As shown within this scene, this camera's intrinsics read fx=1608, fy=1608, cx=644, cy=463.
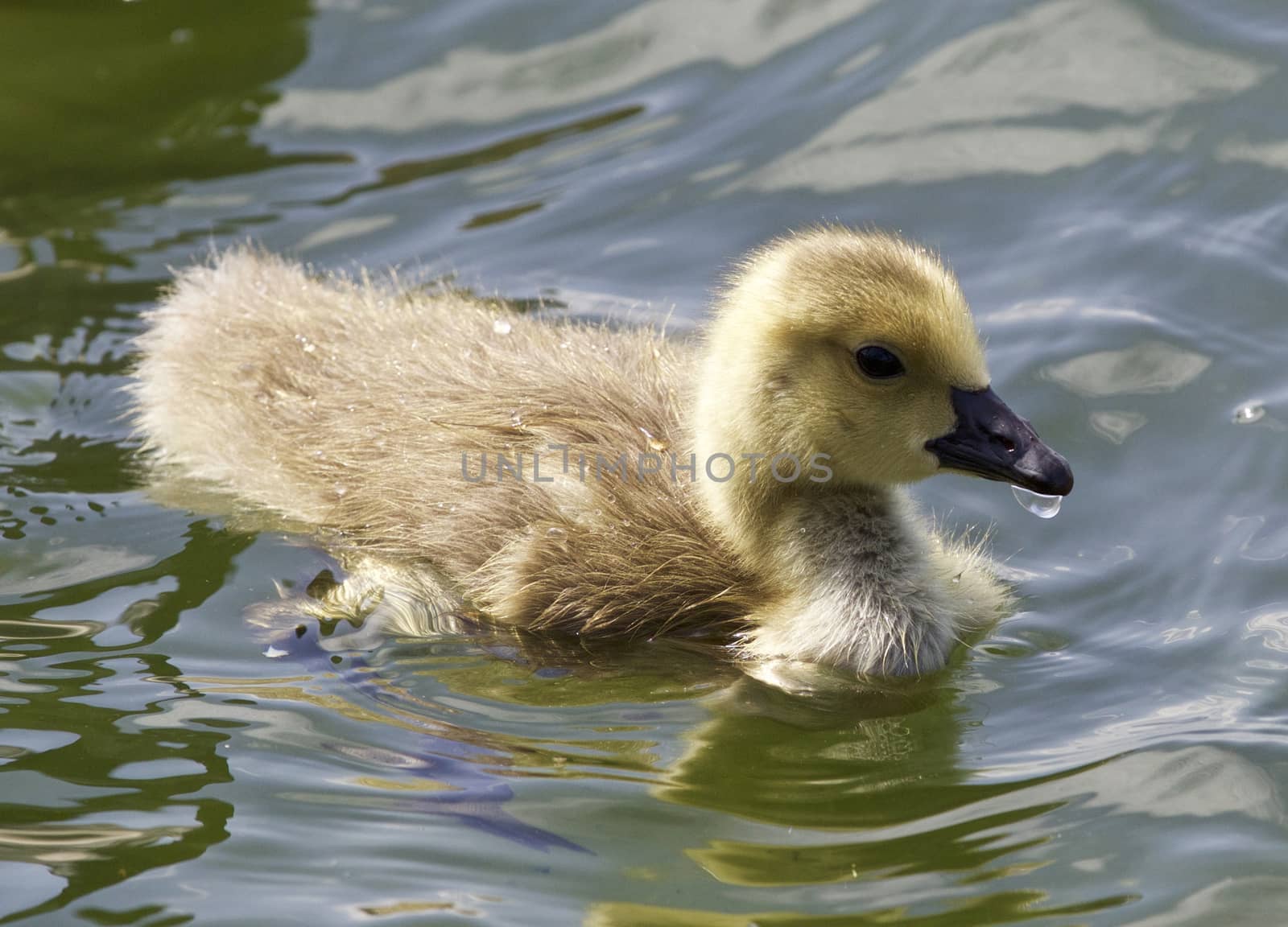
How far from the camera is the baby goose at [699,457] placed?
3.78 metres

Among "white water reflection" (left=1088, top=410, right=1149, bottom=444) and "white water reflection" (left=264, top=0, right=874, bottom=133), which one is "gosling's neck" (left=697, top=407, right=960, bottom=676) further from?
"white water reflection" (left=264, top=0, right=874, bottom=133)

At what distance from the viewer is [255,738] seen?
11.6ft

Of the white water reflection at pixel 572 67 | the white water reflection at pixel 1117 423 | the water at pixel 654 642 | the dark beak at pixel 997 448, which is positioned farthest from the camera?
the white water reflection at pixel 572 67

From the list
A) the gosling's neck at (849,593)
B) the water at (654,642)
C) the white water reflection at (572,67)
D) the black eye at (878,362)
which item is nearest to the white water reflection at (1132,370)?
the water at (654,642)

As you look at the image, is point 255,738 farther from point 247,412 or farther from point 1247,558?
point 1247,558

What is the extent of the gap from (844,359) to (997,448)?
0.41 metres

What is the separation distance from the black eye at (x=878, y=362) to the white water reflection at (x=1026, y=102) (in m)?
2.46

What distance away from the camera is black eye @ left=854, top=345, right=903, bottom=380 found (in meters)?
3.76

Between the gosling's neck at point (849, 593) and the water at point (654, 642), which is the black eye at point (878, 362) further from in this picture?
the water at point (654, 642)

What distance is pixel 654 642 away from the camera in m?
4.03

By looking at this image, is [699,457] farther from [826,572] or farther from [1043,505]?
[1043,505]

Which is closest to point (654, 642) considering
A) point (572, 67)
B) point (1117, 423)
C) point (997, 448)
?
point (997, 448)

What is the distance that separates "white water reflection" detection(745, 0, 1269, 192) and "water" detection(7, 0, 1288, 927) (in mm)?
18

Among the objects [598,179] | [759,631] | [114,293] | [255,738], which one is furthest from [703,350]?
[114,293]
